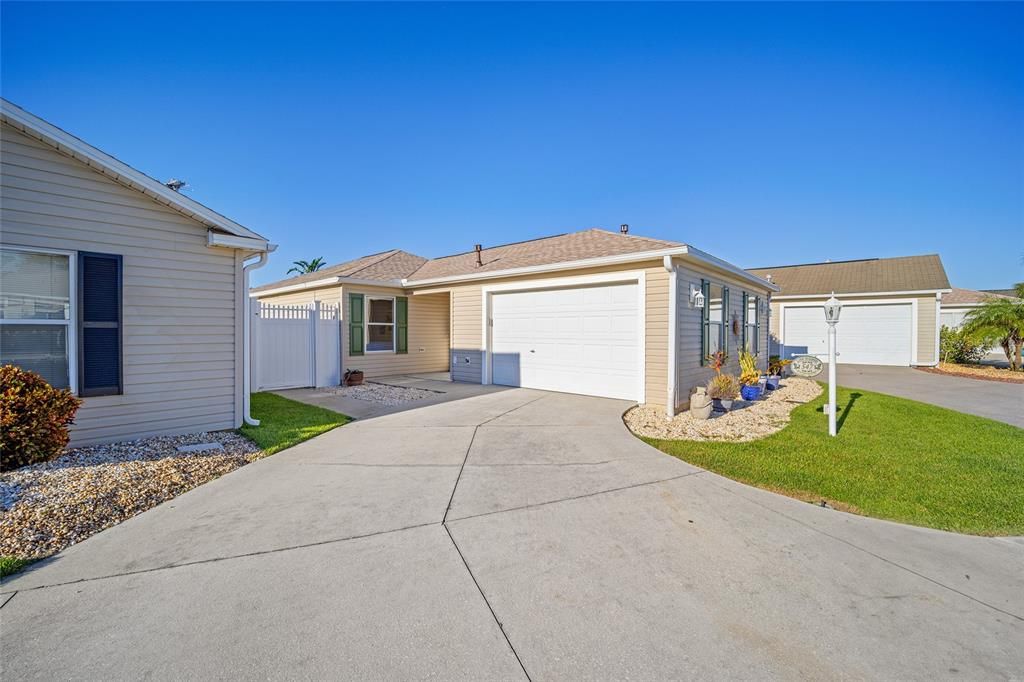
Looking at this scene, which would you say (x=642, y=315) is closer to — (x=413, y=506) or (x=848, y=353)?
(x=413, y=506)

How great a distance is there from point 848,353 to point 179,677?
23.0 meters

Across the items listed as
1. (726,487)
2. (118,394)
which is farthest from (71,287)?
(726,487)

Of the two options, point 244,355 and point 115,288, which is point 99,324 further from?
point 244,355

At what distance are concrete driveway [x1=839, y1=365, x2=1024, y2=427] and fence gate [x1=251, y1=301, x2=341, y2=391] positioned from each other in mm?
14313

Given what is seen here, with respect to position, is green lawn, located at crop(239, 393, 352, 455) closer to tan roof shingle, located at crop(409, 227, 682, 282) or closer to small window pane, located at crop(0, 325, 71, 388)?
small window pane, located at crop(0, 325, 71, 388)

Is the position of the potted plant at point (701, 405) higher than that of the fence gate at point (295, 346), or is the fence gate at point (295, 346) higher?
the fence gate at point (295, 346)

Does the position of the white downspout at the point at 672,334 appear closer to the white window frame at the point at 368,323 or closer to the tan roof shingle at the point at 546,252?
the tan roof shingle at the point at 546,252

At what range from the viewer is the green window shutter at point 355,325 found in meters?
12.1

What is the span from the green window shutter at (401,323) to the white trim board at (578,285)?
10.2 feet

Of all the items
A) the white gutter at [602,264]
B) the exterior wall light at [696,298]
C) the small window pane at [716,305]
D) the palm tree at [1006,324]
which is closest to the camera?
the white gutter at [602,264]

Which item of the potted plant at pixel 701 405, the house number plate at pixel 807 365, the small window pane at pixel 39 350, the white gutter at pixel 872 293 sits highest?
the white gutter at pixel 872 293

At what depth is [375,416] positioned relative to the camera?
304 inches

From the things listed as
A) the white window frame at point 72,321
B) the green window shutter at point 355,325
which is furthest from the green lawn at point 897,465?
the green window shutter at point 355,325

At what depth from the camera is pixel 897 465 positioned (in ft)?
17.4
